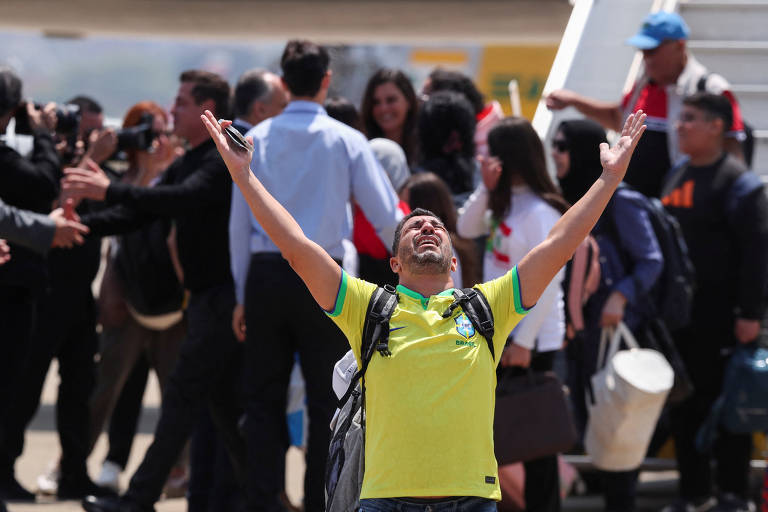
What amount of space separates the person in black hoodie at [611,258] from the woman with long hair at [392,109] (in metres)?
0.94

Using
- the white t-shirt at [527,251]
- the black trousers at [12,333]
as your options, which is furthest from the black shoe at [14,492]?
the white t-shirt at [527,251]

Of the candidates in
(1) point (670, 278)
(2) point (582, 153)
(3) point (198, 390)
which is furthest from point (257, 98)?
(1) point (670, 278)

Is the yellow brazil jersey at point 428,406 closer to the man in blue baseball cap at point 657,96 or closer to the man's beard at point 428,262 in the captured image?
the man's beard at point 428,262

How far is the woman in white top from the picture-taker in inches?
214

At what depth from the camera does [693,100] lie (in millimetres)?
6602

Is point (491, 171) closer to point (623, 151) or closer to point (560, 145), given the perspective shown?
point (560, 145)

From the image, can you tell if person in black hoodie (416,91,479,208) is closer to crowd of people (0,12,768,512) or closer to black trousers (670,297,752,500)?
crowd of people (0,12,768,512)

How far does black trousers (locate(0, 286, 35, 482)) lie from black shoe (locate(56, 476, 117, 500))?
1.11 m

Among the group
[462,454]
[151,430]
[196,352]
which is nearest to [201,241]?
[196,352]

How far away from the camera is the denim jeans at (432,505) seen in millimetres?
3504

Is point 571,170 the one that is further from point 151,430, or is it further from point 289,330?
point 151,430

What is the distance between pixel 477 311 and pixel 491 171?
6.43 ft

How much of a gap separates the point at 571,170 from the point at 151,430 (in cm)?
393

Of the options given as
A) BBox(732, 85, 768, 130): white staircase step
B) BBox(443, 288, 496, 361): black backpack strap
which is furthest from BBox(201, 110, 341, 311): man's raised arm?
BBox(732, 85, 768, 130): white staircase step
